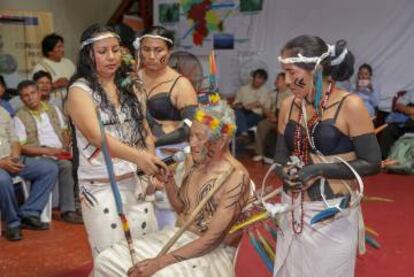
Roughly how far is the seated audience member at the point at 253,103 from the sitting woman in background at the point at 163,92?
4.40 m

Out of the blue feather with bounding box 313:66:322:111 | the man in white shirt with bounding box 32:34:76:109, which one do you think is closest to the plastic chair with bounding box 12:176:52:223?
the man in white shirt with bounding box 32:34:76:109

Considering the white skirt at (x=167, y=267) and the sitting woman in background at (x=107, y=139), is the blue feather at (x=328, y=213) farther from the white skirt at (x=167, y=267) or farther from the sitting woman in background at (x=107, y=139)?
the sitting woman in background at (x=107, y=139)

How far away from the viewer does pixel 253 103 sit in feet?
23.7

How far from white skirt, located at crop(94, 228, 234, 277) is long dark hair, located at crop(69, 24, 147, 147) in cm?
43

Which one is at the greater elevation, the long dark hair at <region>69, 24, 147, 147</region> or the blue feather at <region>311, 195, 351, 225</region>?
the long dark hair at <region>69, 24, 147, 147</region>

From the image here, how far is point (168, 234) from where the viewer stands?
87.6 inches

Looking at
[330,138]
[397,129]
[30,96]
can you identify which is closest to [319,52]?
[330,138]

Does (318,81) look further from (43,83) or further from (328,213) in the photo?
(43,83)

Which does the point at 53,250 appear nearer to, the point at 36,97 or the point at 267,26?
the point at 36,97

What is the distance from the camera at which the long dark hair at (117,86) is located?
7.16 feet

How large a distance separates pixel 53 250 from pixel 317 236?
2.27 meters

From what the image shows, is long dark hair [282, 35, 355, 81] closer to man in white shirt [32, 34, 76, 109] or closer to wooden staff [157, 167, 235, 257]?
wooden staff [157, 167, 235, 257]

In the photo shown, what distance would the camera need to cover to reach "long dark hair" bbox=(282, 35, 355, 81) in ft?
6.48

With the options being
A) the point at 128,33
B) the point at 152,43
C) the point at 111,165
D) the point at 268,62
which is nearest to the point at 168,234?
the point at 111,165
